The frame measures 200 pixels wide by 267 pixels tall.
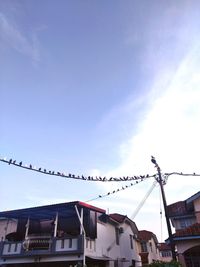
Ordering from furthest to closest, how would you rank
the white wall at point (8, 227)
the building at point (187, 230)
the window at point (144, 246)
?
the window at point (144, 246)
the white wall at point (8, 227)
the building at point (187, 230)

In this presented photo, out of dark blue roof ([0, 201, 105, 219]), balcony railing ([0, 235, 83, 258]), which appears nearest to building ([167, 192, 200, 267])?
dark blue roof ([0, 201, 105, 219])

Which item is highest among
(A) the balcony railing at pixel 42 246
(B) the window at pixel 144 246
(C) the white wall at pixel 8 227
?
(C) the white wall at pixel 8 227

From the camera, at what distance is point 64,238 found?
15.5 metres

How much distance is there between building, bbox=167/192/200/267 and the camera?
14.1 meters

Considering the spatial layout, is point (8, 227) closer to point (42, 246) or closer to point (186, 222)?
point (42, 246)

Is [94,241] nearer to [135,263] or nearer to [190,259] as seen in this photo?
[190,259]

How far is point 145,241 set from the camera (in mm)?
28969

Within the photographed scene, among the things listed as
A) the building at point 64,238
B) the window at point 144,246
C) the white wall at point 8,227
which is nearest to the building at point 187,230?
the building at point 64,238

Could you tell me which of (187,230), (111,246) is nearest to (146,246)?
(111,246)

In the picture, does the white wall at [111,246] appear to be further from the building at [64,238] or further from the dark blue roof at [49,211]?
the dark blue roof at [49,211]

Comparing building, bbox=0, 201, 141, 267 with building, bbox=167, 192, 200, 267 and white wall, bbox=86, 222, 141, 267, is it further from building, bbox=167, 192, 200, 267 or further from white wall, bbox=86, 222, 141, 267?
building, bbox=167, 192, 200, 267

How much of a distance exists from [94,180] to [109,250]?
348 inches

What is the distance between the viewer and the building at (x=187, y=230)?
46.3 feet

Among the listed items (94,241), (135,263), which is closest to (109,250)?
(94,241)
